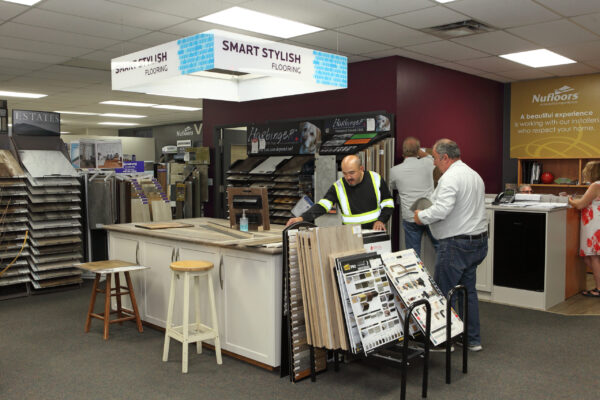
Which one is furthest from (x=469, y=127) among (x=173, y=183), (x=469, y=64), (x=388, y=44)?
(x=173, y=183)

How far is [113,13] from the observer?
17.1 feet

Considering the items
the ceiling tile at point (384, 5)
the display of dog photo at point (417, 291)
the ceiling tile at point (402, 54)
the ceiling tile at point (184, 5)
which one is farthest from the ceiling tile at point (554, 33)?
the display of dog photo at point (417, 291)

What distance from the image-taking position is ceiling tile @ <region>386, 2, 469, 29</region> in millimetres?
5184

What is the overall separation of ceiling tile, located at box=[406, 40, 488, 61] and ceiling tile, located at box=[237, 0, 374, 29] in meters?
1.39

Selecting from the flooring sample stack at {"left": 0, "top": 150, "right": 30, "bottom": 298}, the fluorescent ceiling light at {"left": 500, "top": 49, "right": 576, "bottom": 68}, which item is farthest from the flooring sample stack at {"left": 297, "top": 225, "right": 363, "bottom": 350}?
the fluorescent ceiling light at {"left": 500, "top": 49, "right": 576, "bottom": 68}

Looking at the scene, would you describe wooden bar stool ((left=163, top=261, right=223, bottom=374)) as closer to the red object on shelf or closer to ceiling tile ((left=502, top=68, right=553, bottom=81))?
ceiling tile ((left=502, top=68, right=553, bottom=81))

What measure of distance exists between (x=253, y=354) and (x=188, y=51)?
224 centimetres

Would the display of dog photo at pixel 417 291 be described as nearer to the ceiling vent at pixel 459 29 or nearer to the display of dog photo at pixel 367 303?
the display of dog photo at pixel 367 303

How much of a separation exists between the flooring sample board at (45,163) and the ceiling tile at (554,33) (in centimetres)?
533

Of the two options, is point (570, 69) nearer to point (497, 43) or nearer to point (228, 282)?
point (497, 43)

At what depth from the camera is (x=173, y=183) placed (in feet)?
32.9

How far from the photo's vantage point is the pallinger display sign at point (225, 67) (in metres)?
3.92

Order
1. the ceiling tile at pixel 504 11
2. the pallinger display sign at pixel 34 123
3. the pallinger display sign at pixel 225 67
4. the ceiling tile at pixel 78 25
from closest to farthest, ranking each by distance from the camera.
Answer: the pallinger display sign at pixel 225 67 → the ceiling tile at pixel 504 11 → the ceiling tile at pixel 78 25 → the pallinger display sign at pixel 34 123

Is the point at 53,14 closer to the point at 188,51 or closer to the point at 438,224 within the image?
the point at 188,51
